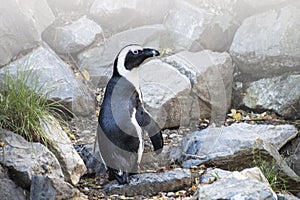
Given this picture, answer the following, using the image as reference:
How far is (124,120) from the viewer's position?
12.9ft

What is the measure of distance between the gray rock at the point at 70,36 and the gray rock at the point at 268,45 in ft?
4.55

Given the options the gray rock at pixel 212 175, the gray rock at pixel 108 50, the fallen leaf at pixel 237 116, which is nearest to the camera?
the gray rock at pixel 212 175

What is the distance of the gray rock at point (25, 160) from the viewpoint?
11.1 feet

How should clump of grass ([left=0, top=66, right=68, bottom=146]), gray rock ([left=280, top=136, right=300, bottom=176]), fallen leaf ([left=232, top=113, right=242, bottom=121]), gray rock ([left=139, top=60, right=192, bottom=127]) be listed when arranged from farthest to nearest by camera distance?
fallen leaf ([left=232, top=113, right=242, bottom=121])
gray rock ([left=139, top=60, right=192, bottom=127])
gray rock ([left=280, top=136, right=300, bottom=176])
clump of grass ([left=0, top=66, right=68, bottom=146])

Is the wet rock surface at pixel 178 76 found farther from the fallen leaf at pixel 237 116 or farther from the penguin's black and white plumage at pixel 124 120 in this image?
the penguin's black and white plumage at pixel 124 120

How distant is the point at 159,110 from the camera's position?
4.82m

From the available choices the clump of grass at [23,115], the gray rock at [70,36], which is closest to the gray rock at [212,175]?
the clump of grass at [23,115]

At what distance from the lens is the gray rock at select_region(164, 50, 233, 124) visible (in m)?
5.17

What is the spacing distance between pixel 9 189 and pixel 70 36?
2.46 m

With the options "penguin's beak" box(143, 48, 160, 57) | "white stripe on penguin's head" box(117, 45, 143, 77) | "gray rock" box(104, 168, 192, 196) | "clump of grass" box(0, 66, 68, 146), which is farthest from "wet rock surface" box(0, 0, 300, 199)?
"penguin's beak" box(143, 48, 160, 57)

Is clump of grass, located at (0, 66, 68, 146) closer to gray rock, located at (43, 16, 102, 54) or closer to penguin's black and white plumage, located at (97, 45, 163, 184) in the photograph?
penguin's black and white plumage, located at (97, 45, 163, 184)

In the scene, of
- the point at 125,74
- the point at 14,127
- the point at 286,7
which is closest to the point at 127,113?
the point at 125,74

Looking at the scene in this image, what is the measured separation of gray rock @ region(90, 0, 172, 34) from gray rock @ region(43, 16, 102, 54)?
0.23m

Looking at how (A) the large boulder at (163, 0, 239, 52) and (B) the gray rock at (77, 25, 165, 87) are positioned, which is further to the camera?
(A) the large boulder at (163, 0, 239, 52)
